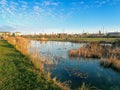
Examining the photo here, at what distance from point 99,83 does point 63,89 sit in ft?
13.9

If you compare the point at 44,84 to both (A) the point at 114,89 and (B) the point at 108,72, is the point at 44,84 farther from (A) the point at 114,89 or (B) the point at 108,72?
(B) the point at 108,72

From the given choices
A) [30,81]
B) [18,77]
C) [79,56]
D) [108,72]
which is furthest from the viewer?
[79,56]

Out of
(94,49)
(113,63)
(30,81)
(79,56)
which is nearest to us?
(30,81)

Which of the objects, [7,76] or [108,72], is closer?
[7,76]

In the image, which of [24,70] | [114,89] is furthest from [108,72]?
[24,70]

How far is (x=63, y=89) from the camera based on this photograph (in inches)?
290

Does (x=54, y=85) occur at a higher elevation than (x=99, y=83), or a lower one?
higher

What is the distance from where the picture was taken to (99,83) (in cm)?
1068

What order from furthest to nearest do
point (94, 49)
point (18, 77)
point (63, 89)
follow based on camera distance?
point (94, 49)
point (18, 77)
point (63, 89)

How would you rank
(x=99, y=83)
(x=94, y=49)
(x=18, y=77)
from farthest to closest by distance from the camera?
(x=94, y=49) → (x=99, y=83) → (x=18, y=77)

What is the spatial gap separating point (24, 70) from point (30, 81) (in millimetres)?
2274

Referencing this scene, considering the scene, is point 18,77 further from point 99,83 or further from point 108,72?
point 108,72

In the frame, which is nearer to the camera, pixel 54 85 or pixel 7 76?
pixel 54 85

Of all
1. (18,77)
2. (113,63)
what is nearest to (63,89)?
(18,77)
